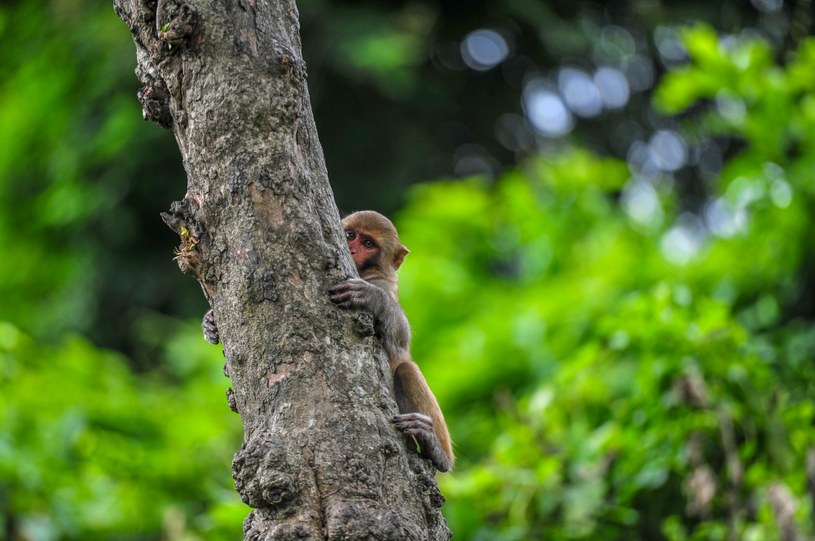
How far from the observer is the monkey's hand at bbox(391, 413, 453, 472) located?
3133 mm

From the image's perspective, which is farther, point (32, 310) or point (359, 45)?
point (32, 310)

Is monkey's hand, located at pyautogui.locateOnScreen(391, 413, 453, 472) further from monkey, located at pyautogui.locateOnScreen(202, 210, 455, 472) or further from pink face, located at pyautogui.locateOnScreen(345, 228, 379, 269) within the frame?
pink face, located at pyautogui.locateOnScreen(345, 228, 379, 269)

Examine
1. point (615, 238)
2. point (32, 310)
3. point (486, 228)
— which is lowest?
point (615, 238)

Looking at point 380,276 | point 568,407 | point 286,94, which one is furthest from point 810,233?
point 286,94

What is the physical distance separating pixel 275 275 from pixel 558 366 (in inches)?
169

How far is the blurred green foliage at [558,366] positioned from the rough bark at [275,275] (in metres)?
2.40

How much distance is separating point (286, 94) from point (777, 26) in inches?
502

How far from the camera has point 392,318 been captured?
4.25 m

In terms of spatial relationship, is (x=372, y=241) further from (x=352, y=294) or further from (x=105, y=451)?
(x=105, y=451)

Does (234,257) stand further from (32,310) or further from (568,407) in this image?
(32,310)

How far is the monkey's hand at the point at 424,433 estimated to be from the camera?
313cm

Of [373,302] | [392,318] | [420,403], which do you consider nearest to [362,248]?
[392,318]

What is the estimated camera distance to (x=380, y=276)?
16.6 feet

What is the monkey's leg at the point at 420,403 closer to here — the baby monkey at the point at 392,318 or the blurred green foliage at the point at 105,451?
the baby monkey at the point at 392,318
